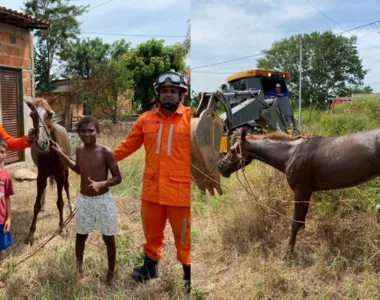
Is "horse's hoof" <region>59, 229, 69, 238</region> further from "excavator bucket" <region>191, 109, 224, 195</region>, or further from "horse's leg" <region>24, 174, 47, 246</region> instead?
"excavator bucket" <region>191, 109, 224, 195</region>

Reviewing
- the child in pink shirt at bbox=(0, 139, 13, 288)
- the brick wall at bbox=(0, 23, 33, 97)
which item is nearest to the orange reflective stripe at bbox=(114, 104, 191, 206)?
the child in pink shirt at bbox=(0, 139, 13, 288)

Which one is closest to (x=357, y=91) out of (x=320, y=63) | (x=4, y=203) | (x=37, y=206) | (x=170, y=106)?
(x=320, y=63)

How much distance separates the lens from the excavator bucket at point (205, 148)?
8.54 ft

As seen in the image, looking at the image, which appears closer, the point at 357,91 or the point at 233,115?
the point at 357,91

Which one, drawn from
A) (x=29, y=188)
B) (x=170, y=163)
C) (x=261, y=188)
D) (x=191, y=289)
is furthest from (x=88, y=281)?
(x=29, y=188)

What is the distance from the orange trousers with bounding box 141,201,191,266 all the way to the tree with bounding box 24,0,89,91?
357 centimetres

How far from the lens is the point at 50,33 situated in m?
6.72

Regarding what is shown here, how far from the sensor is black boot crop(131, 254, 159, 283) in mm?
2904

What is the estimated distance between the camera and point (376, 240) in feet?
10.3

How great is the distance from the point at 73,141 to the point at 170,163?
9.60 ft

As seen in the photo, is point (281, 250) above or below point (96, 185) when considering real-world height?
below

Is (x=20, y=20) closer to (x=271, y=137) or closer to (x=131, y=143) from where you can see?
(x=131, y=143)

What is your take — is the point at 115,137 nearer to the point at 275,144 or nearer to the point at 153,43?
the point at 153,43

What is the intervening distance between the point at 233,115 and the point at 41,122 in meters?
1.88
